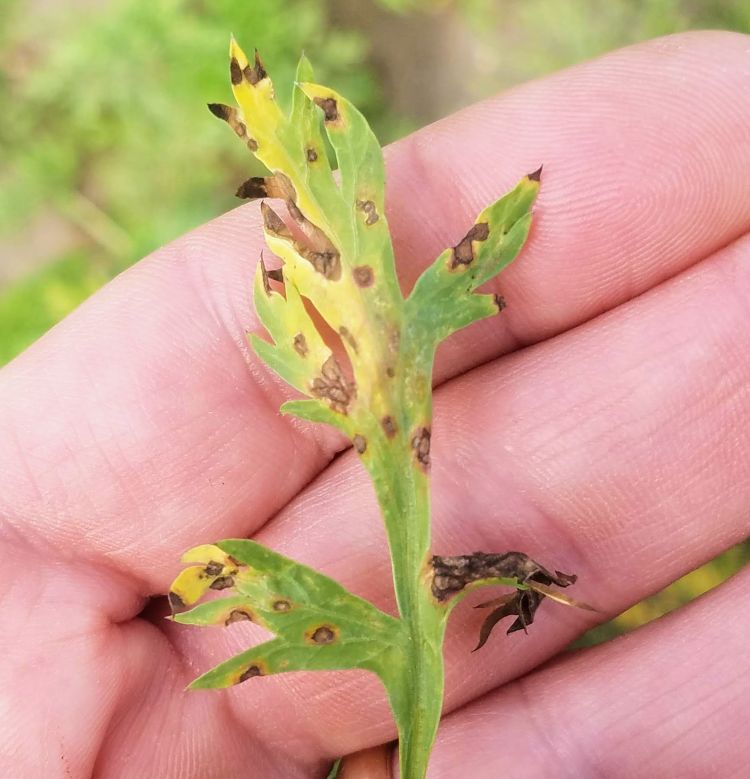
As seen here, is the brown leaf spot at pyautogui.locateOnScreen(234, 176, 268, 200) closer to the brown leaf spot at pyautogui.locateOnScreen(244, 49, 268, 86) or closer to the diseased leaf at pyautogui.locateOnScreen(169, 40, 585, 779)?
the diseased leaf at pyautogui.locateOnScreen(169, 40, 585, 779)

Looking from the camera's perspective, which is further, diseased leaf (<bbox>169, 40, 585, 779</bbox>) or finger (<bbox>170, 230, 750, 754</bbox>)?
finger (<bbox>170, 230, 750, 754</bbox>)

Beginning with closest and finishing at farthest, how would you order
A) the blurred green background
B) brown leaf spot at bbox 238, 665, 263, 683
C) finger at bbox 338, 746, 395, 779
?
brown leaf spot at bbox 238, 665, 263, 683
finger at bbox 338, 746, 395, 779
the blurred green background

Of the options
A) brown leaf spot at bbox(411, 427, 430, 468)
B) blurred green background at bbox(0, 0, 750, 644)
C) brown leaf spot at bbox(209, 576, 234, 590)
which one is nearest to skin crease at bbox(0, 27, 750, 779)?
brown leaf spot at bbox(411, 427, 430, 468)

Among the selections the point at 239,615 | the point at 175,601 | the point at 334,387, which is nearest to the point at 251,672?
the point at 239,615

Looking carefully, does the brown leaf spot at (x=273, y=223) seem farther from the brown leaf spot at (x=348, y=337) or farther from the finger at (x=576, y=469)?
the finger at (x=576, y=469)

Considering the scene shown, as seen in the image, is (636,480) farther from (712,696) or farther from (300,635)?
(300,635)

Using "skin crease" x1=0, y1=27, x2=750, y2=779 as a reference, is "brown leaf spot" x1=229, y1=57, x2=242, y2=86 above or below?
above
